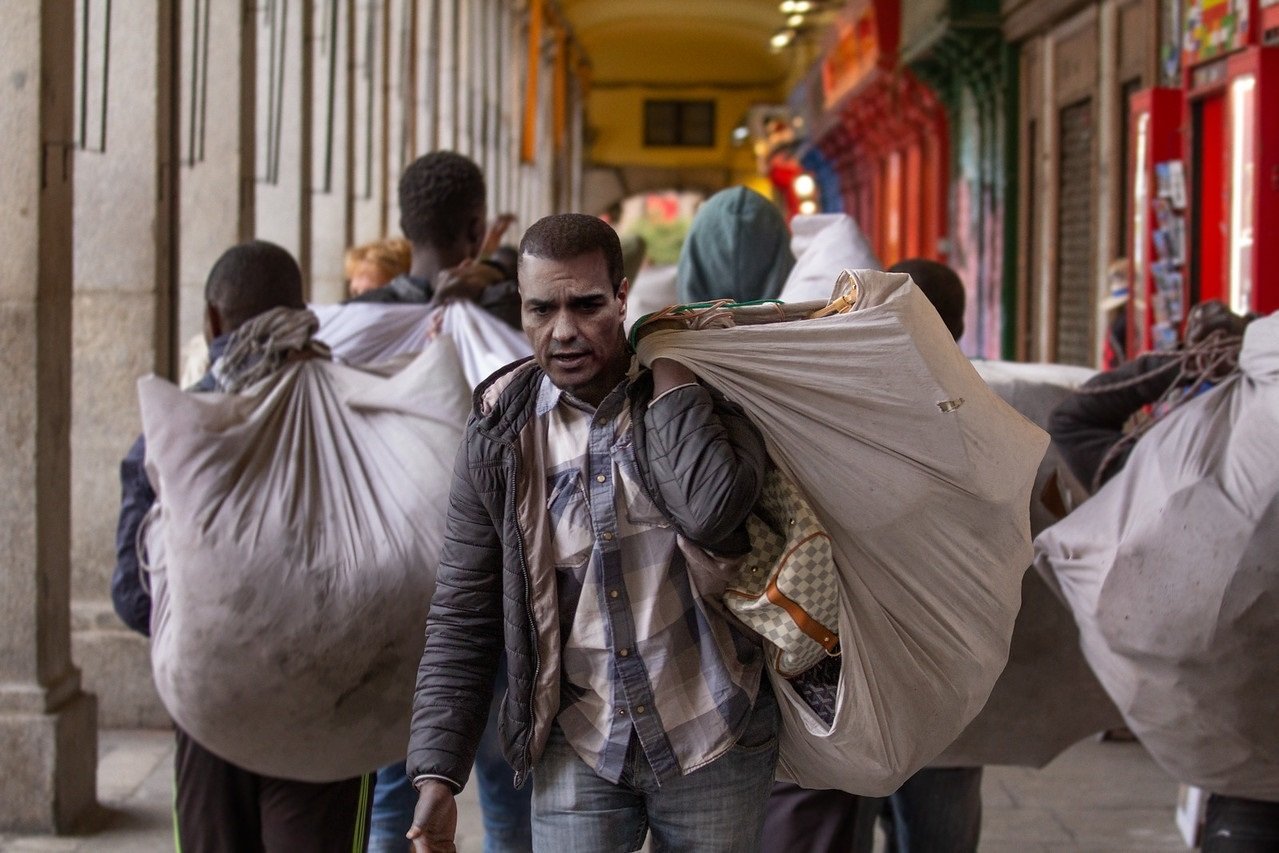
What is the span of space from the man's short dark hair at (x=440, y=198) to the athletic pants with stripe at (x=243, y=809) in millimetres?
1428

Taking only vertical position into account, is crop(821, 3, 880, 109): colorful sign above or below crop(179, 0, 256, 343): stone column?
above

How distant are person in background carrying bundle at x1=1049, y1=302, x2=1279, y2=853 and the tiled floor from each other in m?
1.67

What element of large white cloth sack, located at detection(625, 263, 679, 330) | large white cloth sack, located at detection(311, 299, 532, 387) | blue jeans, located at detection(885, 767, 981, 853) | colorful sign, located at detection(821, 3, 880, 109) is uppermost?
colorful sign, located at detection(821, 3, 880, 109)

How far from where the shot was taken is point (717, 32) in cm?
3775

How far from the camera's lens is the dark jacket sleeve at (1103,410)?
345 centimetres

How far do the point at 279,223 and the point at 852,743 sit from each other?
7.56m

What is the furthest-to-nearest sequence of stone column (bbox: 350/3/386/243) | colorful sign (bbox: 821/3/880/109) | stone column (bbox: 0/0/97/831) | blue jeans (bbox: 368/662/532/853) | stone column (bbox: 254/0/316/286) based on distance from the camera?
colorful sign (bbox: 821/3/880/109)
stone column (bbox: 350/3/386/243)
stone column (bbox: 254/0/316/286)
stone column (bbox: 0/0/97/831)
blue jeans (bbox: 368/662/532/853)

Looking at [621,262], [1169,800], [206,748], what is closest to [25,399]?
[206,748]

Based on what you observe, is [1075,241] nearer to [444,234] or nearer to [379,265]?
[379,265]

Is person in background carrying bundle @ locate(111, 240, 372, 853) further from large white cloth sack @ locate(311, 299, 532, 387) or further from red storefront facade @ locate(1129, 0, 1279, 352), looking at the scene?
red storefront facade @ locate(1129, 0, 1279, 352)

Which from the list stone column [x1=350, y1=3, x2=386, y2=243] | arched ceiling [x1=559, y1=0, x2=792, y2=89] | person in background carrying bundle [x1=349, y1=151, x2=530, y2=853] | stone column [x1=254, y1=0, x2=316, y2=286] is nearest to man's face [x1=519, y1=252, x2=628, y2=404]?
person in background carrying bundle [x1=349, y1=151, x2=530, y2=853]

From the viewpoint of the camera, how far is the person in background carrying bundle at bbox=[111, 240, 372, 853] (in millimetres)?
3186

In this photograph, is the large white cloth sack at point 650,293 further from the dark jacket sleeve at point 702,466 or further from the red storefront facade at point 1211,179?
the dark jacket sleeve at point 702,466

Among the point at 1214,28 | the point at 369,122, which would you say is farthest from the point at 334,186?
the point at 1214,28
